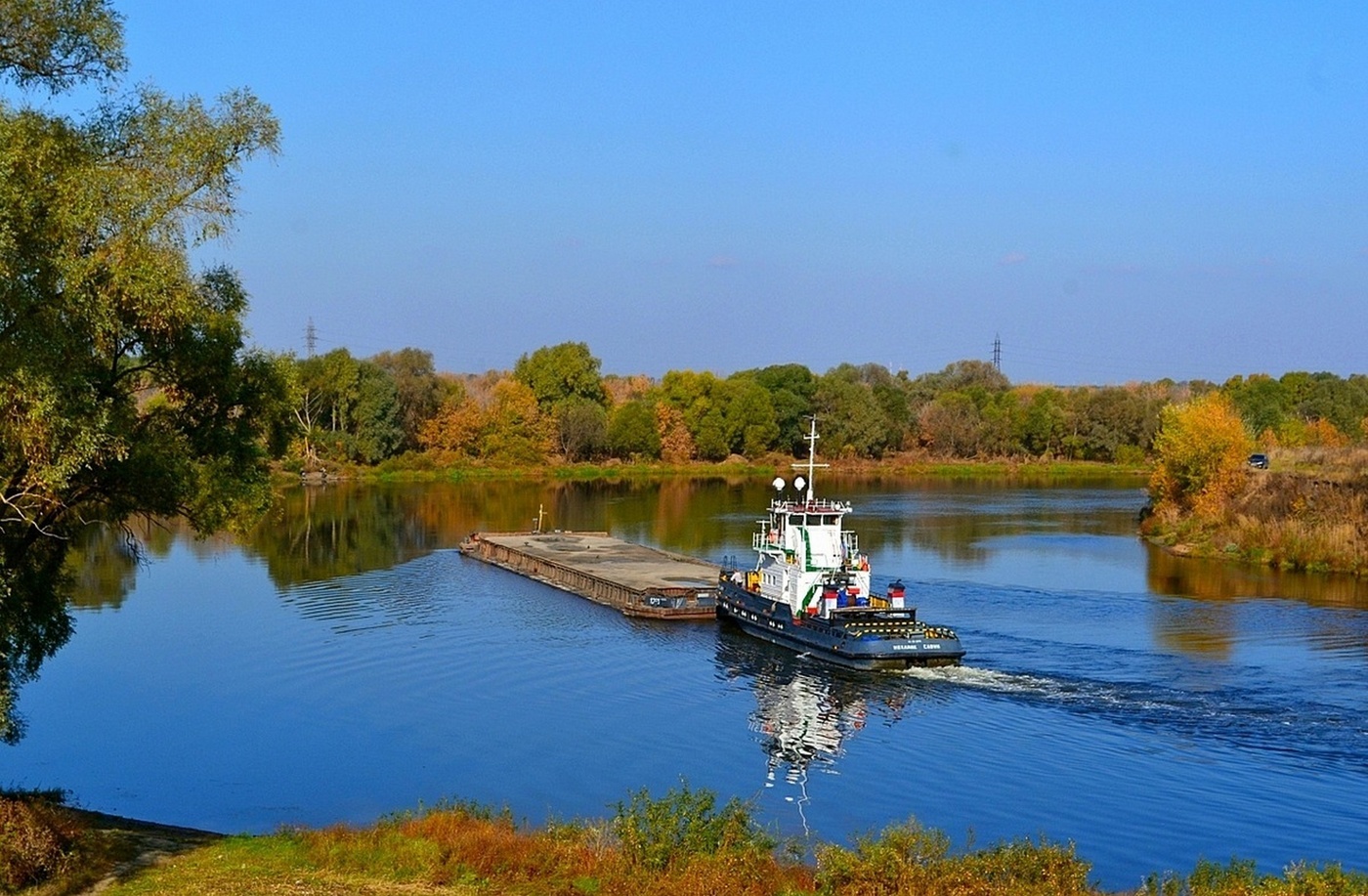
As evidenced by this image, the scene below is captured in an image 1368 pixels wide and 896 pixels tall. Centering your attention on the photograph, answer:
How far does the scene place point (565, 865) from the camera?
17625 millimetres

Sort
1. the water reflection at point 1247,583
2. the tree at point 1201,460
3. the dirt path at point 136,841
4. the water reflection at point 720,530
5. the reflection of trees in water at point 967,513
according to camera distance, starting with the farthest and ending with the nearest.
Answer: the tree at point 1201,460, the reflection of trees in water at point 967,513, the water reflection at point 1247,583, the water reflection at point 720,530, the dirt path at point 136,841

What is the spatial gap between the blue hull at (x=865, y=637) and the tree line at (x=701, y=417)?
2982 inches

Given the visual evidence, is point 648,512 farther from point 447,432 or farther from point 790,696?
point 790,696

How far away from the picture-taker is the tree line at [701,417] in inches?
4500

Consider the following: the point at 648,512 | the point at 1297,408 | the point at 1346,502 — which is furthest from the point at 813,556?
the point at 1297,408

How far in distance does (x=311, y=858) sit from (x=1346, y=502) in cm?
5889

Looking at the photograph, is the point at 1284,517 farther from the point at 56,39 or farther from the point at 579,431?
the point at 579,431

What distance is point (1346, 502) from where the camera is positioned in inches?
2530

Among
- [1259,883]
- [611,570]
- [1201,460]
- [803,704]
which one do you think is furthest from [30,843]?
[1201,460]

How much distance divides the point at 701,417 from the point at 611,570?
76.9 meters

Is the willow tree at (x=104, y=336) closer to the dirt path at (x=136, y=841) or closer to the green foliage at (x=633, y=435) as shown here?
the dirt path at (x=136, y=841)

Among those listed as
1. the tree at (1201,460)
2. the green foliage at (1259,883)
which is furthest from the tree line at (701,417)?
the green foliage at (1259,883)

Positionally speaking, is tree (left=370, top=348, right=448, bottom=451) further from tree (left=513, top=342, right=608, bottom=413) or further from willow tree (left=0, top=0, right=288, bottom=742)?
willow tree (left=0, top=0, right=288, bottom=742)

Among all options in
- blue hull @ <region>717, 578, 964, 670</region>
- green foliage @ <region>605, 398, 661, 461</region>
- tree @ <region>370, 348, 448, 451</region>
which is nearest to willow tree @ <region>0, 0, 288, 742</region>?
blue hull @ <region>717, 578, 964, 670</region>
